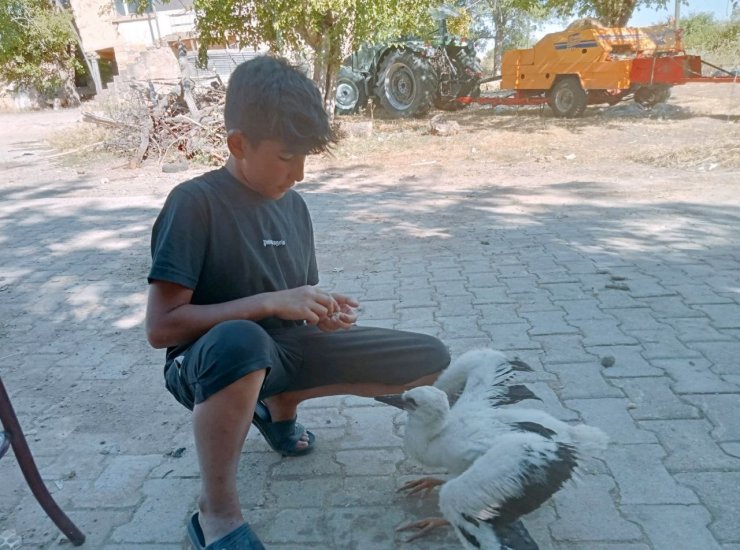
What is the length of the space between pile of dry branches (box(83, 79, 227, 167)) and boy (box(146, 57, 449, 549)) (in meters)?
8.75

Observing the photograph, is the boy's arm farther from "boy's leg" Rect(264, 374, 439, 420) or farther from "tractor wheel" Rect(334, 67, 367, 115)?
"tractor wheel" Rect(334, 67, 367, 115)

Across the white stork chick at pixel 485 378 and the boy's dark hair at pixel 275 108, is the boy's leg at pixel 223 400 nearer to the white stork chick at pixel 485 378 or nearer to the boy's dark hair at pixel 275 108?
the boy's dark hair at pixel 275 108

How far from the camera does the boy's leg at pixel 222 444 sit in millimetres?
1870

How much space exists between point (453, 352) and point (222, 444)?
1.91m

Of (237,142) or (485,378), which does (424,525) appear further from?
(237,142)

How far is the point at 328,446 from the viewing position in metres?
2.74

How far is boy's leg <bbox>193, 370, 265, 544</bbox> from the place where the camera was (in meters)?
1.87

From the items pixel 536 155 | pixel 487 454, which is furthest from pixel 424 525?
pixel 536 155

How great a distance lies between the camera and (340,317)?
2.24 m

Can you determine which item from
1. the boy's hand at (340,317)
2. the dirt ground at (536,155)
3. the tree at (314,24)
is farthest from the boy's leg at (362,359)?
the tree at (314,24)

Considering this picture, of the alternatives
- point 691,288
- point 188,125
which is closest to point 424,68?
point 188,125

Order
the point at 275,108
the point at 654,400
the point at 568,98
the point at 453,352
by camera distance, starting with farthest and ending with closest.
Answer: the point at 568,98 → the point at 453,352 → the point at 654,400 → the point at 275,108

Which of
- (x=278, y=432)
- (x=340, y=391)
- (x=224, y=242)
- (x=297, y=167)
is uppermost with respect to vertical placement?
(x=297, y=167)

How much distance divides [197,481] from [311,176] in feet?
24.5
